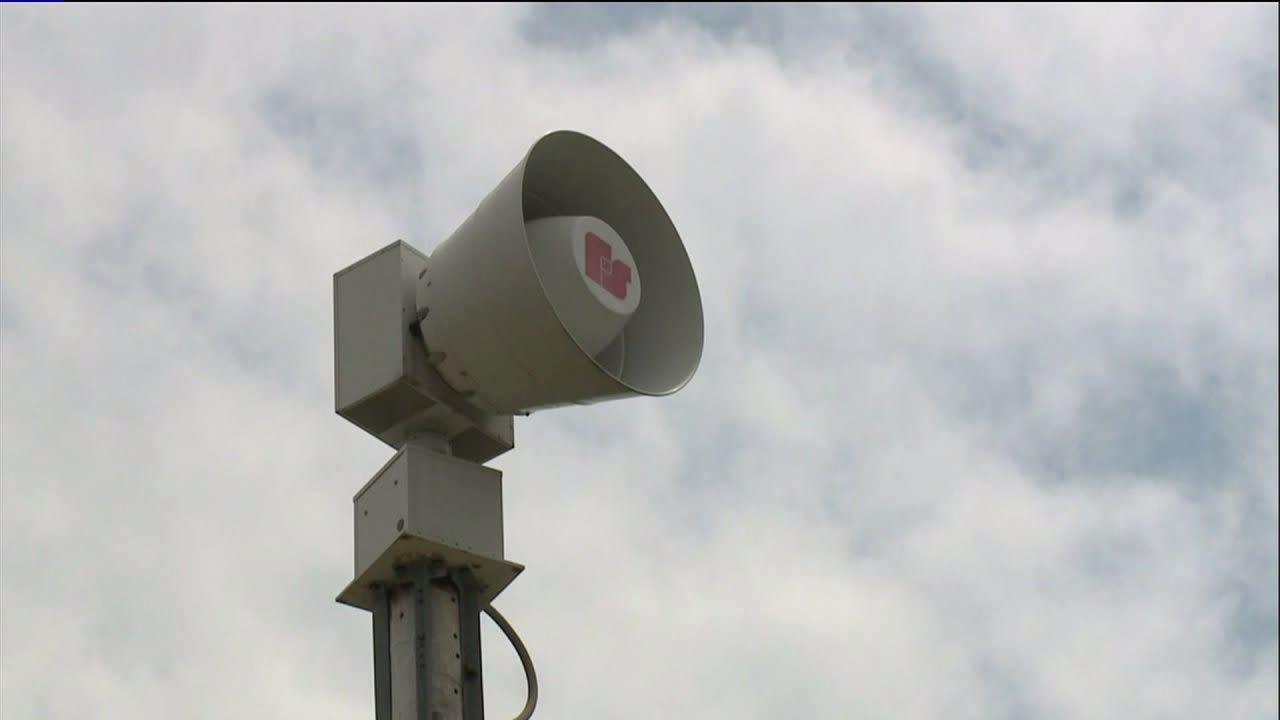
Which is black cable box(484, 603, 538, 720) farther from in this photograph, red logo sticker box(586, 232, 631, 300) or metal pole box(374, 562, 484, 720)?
red logo sticker box(586, 232, 631, 300)

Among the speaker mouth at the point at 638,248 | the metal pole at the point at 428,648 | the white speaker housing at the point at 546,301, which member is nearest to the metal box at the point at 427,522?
the metal pole at the point at 428,648

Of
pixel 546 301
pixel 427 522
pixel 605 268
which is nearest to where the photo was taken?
pixel 546 301

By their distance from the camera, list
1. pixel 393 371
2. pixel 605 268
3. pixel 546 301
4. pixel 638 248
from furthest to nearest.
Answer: pixel 638 248 → pixel 605 268 → pixel 393 371 → pixel 546 301

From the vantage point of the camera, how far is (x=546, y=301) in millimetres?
6340

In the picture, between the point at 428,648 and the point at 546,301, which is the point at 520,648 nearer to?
the point at 428,648

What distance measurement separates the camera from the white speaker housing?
21.1ft

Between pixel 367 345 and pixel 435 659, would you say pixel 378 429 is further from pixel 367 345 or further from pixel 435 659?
pixel 435 659

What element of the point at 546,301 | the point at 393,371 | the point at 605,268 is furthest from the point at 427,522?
the point at 605,268

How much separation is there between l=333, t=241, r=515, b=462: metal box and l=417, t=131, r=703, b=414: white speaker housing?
2.3 inches

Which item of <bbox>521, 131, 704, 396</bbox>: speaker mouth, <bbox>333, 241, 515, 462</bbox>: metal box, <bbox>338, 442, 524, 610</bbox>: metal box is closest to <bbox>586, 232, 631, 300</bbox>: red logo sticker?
<bbox>521, 131, 704, 396</bbox>: speaker mouth

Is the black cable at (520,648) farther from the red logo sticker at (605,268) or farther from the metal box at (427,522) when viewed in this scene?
the red logo sticker at (605,268)

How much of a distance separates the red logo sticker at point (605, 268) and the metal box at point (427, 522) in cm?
76

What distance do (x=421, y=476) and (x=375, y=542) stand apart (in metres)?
0.26

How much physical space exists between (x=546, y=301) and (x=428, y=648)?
1.17 metres
